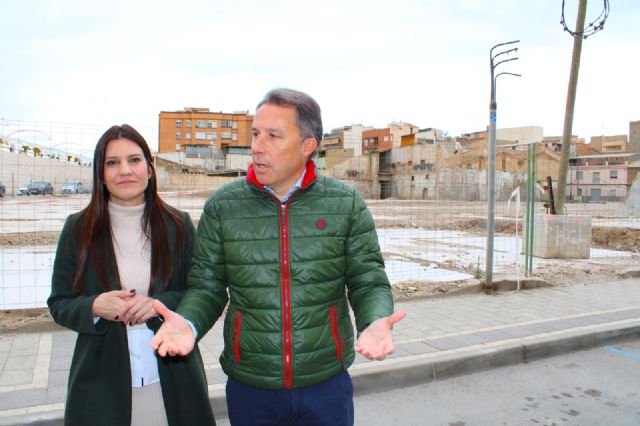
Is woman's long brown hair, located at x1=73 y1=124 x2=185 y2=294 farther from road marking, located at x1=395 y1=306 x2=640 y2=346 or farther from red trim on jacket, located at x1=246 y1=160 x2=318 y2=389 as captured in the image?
road marking, located at x1=395 y1=306 x2=640 y2=346

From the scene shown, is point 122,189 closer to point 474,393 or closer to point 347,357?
point 347,357

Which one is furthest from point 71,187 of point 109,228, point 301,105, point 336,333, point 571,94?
point 571,94

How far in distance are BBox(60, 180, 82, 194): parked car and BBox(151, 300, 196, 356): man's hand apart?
925cm

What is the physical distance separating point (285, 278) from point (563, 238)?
11.0 meters

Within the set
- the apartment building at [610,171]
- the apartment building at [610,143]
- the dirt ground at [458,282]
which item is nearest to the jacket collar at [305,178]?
the dirt ground at [458,282]

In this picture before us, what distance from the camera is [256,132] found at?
2.14m

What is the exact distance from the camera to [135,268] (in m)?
2.36

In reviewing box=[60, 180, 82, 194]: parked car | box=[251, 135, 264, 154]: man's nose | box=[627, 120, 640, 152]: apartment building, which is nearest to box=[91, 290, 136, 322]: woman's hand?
box=[251, 135, 264, 154]: man's nose

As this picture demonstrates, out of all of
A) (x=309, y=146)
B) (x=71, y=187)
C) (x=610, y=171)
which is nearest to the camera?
(x=309, y=146)

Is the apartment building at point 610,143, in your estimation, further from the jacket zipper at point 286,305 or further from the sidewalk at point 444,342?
the jacket zipper at point 286,305

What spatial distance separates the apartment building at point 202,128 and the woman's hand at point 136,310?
100m

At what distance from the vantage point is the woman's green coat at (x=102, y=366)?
2.14 metres

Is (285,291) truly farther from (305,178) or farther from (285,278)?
(305,178)

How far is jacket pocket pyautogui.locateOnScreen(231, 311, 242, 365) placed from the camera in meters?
2.13
